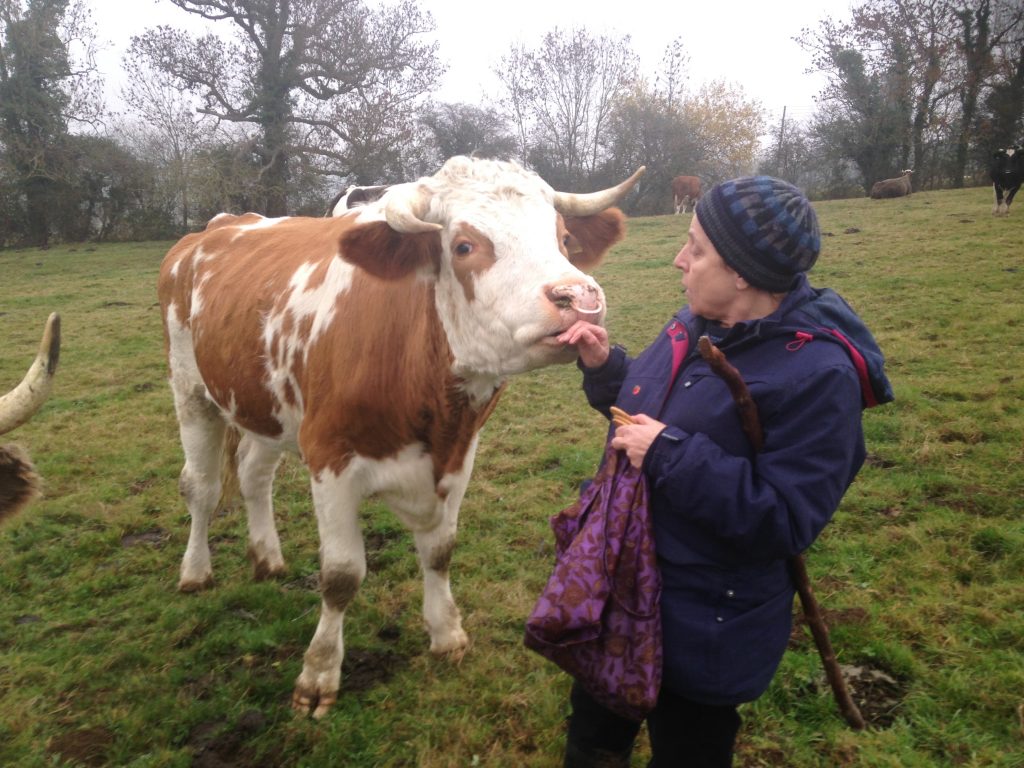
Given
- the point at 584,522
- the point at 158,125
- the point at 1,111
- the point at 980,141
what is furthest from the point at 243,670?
the point at 1,111

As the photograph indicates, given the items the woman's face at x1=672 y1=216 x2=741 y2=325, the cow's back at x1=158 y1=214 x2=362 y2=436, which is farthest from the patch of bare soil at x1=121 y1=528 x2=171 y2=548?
the woman's face at x1=672 y1=216 x2=741 y2=325

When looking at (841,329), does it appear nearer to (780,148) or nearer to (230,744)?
(230,744)

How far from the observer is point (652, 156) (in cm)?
3019

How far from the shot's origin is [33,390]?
232 cm

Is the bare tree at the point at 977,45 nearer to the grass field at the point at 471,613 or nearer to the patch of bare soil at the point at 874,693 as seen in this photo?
the grass field at the point at 471,613

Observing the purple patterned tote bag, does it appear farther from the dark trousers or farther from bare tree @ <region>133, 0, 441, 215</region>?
bare tree @ <region>133, 0, 441, 215</region>

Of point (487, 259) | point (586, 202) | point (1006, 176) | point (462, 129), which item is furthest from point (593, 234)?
point (462, 129)

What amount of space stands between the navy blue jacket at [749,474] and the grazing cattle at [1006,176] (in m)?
16.6

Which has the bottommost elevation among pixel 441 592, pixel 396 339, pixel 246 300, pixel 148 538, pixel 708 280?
pixel 148 538

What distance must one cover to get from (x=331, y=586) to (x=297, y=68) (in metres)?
24.6

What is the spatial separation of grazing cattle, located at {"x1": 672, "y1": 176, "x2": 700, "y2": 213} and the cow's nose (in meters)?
25.6

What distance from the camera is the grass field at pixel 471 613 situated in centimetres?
279

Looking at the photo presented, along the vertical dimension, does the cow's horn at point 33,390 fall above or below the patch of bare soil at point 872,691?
above

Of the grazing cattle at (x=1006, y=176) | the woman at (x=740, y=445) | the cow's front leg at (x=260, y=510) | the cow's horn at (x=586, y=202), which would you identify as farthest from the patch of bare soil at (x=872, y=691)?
the grazing cattle at (x=1006, y=176)
